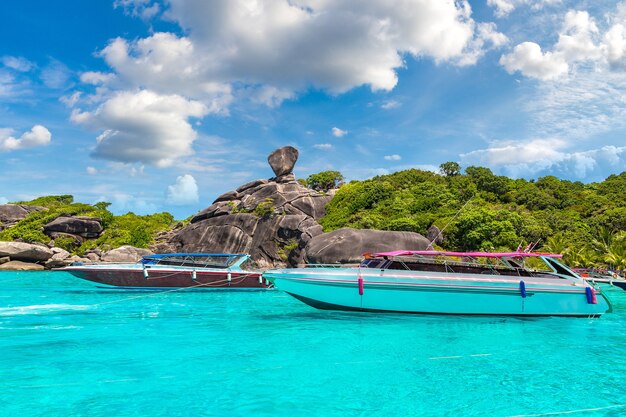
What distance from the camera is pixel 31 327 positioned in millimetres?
12820

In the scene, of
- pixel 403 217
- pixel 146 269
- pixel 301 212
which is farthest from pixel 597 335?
pixel 301 212

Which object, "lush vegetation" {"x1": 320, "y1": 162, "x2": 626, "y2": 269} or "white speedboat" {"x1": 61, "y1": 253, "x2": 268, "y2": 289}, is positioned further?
"lush vegetation" {"x1": 320, "y1": 162, "x2": 626, "y2": 269}

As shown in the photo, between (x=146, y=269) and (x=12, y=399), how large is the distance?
687 inches

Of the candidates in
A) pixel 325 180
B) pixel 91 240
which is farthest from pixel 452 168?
pixel 91 240

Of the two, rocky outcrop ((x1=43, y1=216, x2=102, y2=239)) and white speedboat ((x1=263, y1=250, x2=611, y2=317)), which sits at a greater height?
rocky outcrop ((x1=43, y1=216, x2=102, y2=239))

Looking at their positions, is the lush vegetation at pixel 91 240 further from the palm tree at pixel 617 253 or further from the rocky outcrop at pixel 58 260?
the palm tree at pixel 617 253

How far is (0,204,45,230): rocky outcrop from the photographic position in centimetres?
6469

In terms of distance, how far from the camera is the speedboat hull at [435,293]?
13.6m

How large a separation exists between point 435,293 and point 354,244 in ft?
64.6

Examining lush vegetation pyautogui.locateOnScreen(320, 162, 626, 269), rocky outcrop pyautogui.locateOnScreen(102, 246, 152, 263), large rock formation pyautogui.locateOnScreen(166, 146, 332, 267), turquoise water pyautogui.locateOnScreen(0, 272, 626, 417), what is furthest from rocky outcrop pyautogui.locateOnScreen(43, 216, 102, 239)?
turquoise water pyautogui.locateOnScreen(0, 272, 626, 417)

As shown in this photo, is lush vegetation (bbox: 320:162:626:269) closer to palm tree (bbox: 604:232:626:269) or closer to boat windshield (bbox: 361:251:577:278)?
palm tree (bbox: 604:232:626:269)

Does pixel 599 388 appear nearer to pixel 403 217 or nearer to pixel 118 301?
pixel 118 301

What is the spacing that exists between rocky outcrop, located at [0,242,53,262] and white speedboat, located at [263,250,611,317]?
148ft

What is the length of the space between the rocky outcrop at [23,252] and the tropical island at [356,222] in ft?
0.33
